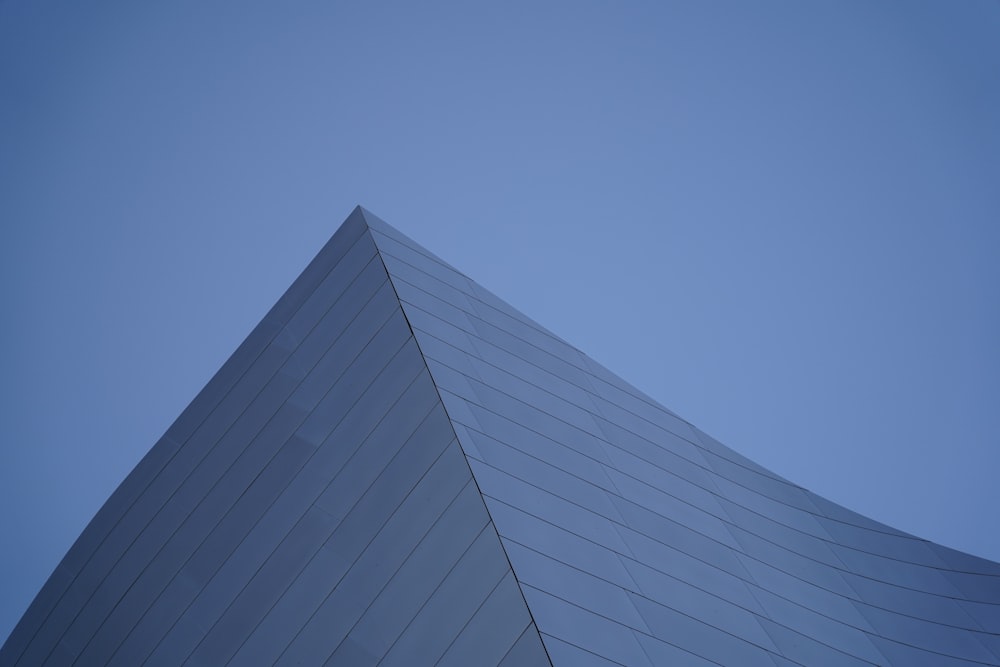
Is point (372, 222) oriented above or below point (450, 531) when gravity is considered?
above

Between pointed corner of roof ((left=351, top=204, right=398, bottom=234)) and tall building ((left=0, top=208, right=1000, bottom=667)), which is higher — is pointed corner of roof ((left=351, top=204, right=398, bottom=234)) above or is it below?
above

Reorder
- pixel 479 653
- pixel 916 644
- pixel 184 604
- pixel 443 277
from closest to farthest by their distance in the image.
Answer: pixel 479 653 < pixel 184 604 < pixel 916 644 < pixel 443 277

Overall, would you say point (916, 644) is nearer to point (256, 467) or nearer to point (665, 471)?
point (665, 471)

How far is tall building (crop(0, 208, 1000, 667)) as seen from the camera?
40.0ft

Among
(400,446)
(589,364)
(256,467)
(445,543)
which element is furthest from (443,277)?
(445,543)

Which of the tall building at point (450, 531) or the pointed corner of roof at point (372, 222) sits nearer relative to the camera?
the tall building at point (450, 531)

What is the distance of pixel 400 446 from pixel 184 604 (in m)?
5.39

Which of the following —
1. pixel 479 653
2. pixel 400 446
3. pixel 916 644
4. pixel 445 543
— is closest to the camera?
pixel 479 653

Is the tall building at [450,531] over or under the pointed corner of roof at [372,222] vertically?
under

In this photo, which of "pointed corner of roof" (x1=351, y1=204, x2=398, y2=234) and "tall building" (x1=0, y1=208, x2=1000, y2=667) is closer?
"tall building" (x1=0, y1=208, x2=1000, y2=667)

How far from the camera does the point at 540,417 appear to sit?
1716 centimetres

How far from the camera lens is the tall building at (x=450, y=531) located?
40.0ft

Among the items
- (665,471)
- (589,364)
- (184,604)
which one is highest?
(589,364)

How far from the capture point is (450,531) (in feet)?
40.8
